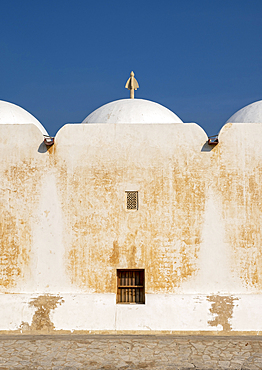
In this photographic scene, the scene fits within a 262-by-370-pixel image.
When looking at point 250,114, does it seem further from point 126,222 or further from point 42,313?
point 42,313

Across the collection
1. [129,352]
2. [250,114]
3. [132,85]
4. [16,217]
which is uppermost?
[132,85]

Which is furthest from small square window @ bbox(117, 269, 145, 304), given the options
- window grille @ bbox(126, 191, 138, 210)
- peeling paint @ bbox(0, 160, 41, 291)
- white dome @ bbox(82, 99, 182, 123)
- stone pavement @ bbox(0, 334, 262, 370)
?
white dome @ bbox(82, 99, 182, 123)

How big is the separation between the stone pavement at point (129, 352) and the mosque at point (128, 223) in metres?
0.48

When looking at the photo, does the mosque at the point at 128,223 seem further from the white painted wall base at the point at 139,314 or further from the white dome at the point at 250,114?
the white dome at the point at 250,114

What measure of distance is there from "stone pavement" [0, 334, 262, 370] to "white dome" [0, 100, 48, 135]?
5.10m

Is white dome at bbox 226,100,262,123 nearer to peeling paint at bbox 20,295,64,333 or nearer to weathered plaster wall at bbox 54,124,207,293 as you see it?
weathered plaster wall at bbox 54,124,207,293

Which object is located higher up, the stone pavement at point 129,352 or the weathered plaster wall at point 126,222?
the weathered plaster wall at point 126,222

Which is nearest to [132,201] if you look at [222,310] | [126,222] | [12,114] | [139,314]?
[126,222]

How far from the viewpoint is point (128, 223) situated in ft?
22.9

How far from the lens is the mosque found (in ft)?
22.1

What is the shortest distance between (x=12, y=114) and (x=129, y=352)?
21.1 ft

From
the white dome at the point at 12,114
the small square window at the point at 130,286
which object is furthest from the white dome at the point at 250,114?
the white dome at the point at 12,114

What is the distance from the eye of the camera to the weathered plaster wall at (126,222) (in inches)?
264

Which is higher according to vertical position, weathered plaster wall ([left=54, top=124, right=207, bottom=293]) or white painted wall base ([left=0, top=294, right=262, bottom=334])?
weathered plaster wall ([left=54, top=124, right=207, bottom=293])
